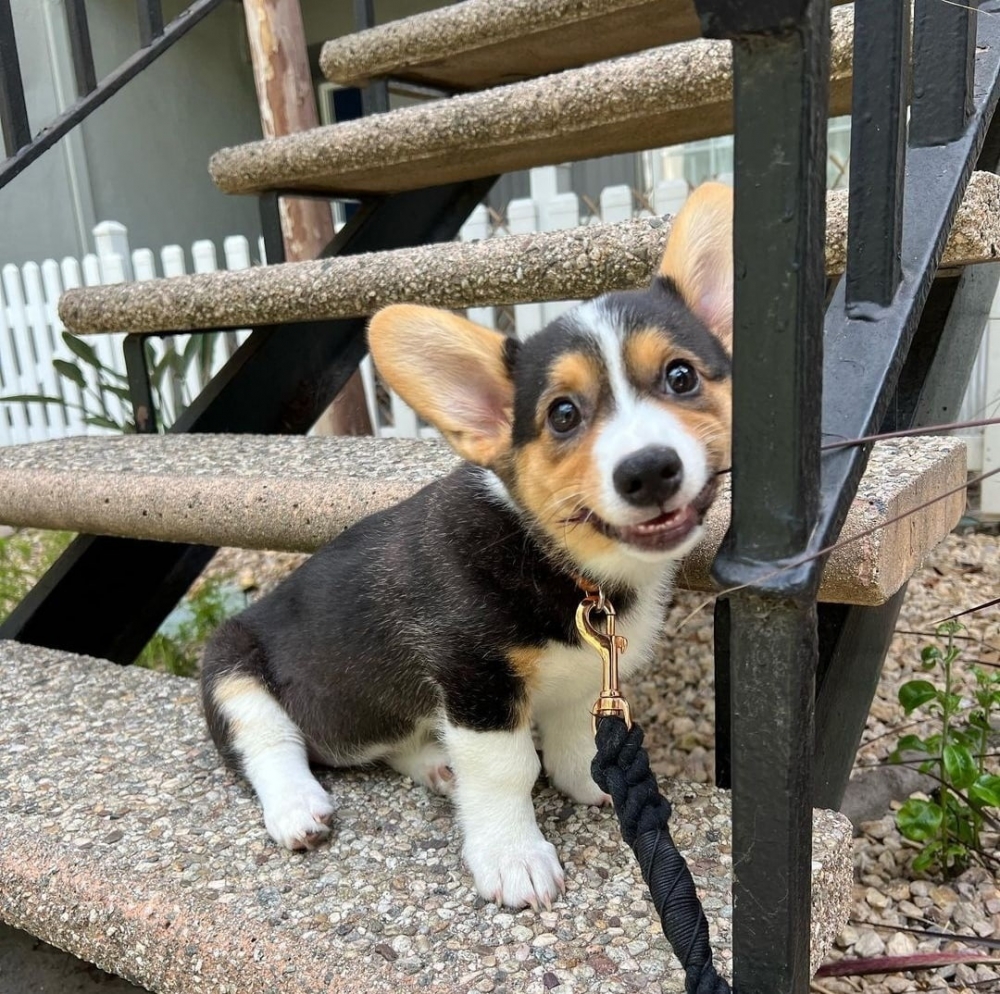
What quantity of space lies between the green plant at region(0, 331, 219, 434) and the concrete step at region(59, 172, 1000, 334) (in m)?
0.58

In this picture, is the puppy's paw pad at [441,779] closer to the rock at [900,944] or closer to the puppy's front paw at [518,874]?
the puppy's front paw at [518,874]

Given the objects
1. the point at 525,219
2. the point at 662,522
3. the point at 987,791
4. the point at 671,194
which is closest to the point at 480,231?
the point at 525,219

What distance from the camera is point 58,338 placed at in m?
6.54

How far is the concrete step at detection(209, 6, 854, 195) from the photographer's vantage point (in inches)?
80.2

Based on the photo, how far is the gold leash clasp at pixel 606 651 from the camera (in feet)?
3.57

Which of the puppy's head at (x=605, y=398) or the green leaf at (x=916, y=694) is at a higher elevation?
the puppy's head at (x=605, y=398)

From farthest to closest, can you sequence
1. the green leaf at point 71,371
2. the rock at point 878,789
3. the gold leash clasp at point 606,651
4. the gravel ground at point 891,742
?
the green leaf at point 71,371 → the rock at point 878,789 → the gravel ground at point 891,742 → the gold leash clasp at point 606,651

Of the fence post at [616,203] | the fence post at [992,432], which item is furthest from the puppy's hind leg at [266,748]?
the fence post at [616,203]

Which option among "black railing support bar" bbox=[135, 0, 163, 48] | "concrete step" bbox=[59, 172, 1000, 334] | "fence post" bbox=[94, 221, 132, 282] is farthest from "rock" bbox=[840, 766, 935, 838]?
"fence post" bbox=[94, 221, 132, 282]

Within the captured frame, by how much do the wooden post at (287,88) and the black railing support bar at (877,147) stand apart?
354 cm

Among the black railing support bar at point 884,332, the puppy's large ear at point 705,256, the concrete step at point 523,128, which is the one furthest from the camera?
the concrete step at point 523,128

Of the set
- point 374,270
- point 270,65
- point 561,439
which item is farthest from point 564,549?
point 270,65

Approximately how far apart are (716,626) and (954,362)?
2.16ft

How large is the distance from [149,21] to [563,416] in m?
2.34
